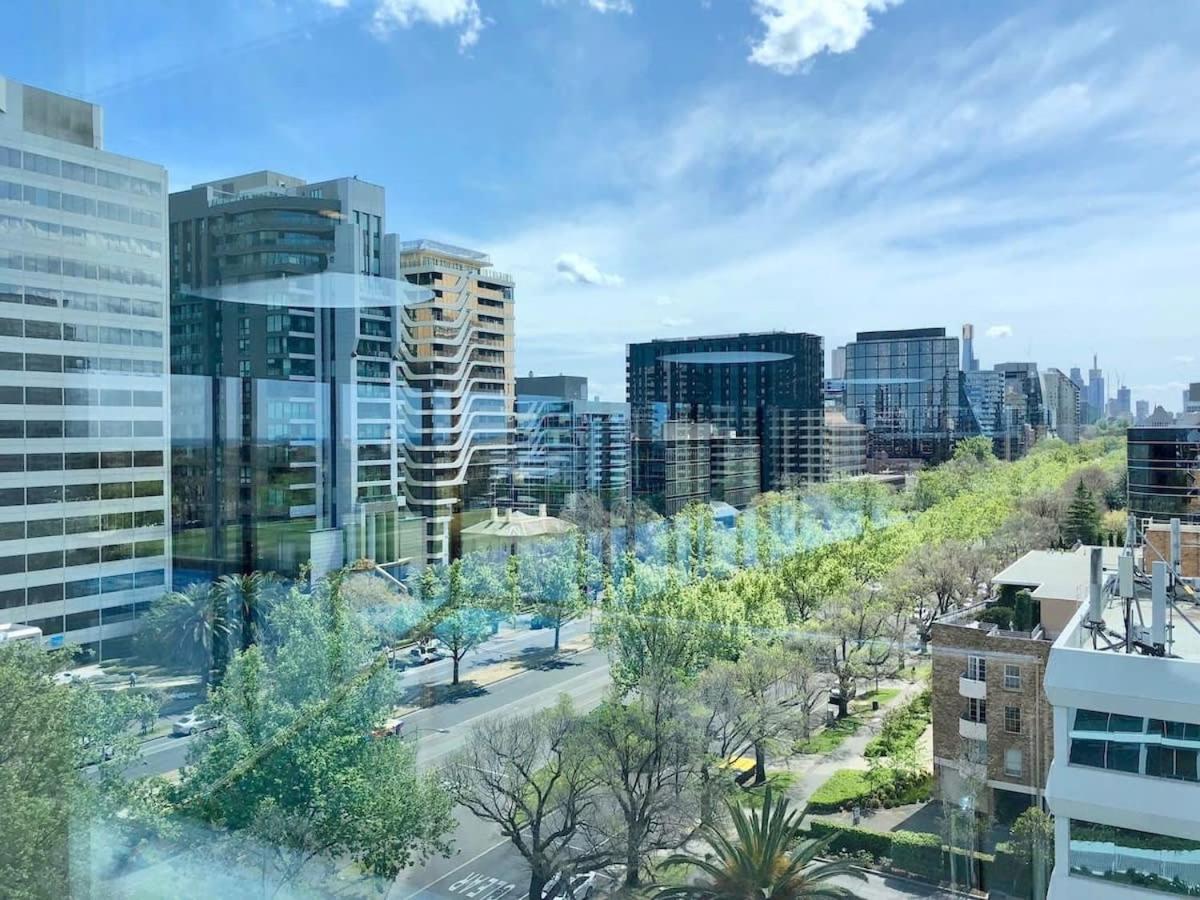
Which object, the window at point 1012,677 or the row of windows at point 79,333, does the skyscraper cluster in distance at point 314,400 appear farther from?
the window at point 1012,677

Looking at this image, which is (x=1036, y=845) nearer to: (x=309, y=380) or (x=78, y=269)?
(x=309, y=380)

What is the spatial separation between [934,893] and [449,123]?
2.35 meters

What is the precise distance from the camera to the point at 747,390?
3061mm

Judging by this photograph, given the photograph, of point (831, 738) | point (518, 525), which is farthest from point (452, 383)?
point (831, 738)

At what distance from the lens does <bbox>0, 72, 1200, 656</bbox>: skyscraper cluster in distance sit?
2.00 meters

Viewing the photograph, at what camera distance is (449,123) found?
2.34 metres

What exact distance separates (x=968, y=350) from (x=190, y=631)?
2.59 meters

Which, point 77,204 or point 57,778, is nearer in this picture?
point 57,778

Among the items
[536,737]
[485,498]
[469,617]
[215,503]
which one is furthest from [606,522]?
[215,503]

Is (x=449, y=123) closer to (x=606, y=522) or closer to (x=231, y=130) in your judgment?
(x=231, y=130)

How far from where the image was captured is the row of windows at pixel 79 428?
1882 mm

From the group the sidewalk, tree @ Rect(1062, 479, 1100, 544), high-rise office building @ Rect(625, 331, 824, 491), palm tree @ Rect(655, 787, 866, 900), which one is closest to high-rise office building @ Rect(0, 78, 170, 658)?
high-rise office building @ Rect(625, 331, 824, 491)

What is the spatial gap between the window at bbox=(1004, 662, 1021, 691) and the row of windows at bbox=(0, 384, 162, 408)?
7.97ft

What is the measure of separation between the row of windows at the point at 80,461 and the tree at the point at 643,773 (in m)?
1.55
